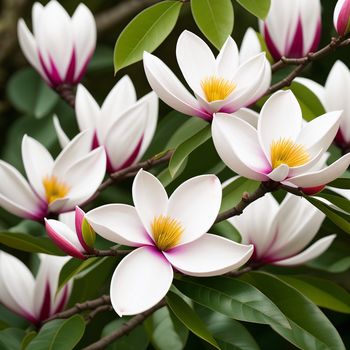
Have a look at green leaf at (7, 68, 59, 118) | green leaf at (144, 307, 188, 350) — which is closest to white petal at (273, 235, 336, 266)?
green leaf at (144, 307, 188, 350)

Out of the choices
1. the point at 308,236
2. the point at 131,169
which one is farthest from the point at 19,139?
the point at 308,236

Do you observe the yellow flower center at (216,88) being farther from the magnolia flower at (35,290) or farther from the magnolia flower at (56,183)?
the magnolia flower at (35,290)

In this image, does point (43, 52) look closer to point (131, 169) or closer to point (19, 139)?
point (131, 169)

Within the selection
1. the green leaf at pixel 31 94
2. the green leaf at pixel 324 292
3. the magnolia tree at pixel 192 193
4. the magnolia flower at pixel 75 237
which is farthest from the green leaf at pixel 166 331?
the green leaf at pixel 31 94

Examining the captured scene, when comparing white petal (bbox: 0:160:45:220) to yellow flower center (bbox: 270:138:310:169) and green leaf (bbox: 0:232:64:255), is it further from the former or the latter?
yellow flower center (bbox: 270:138:310:169)

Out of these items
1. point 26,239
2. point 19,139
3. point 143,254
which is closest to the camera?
point 143,254

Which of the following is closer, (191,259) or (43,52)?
(191,259)
